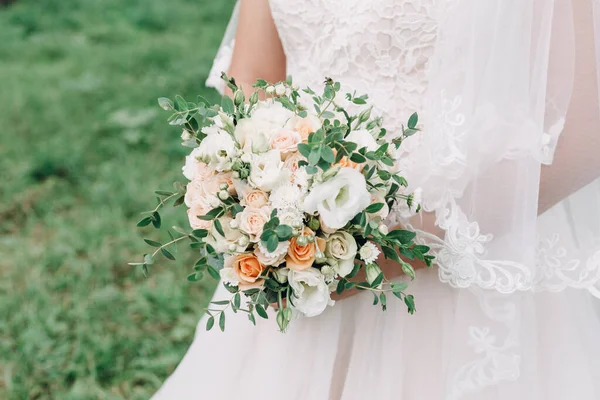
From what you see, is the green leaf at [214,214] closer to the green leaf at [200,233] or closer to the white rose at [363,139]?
the green leaf at [200,233]

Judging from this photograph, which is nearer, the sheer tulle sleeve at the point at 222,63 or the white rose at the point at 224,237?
the white rose at the point at 224,237

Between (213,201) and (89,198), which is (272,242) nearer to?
(213,201)

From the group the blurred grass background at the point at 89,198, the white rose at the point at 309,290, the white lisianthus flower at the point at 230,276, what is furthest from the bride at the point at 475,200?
the blurred grass background at the point at 89,198

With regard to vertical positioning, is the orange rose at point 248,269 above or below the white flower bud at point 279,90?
below

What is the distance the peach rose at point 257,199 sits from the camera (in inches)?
42.1

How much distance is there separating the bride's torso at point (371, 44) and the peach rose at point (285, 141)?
38 centimetres

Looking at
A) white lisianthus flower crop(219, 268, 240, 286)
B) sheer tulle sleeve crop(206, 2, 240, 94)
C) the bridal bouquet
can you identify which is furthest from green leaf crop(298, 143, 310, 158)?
sheer tulle sleeve crop(206, 2, 240, 94)

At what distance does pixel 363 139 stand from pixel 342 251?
0.19 metres

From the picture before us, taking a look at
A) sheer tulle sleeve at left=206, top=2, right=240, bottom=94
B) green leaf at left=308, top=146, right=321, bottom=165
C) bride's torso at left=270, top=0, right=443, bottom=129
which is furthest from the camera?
sheer tulle sleeve at left=206, top=2, right=240, bottom=94

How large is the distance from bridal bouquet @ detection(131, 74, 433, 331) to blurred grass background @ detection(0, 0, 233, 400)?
172 cm

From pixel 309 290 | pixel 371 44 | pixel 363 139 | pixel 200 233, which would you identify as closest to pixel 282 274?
pixel 309 290

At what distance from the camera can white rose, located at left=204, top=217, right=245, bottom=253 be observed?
1.09 metres

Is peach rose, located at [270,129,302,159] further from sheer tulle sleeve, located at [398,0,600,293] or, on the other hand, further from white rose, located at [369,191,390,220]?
sheer tulle sleeve, located at [398,0,600,293]

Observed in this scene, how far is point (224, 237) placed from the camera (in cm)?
110
